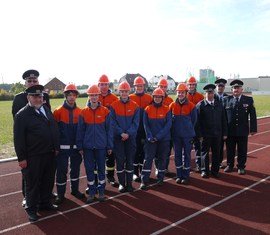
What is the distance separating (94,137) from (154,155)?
1.70 meters

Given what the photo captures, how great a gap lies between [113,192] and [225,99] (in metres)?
3.92

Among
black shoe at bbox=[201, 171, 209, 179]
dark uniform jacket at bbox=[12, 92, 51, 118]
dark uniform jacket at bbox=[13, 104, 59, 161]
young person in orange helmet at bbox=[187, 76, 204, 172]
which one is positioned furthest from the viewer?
young person in orange helmet at bbox=[187, 76, 204, 172]

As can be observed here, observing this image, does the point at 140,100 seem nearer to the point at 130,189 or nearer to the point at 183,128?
the point at 183,128

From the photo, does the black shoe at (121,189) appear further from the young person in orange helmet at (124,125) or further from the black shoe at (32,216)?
the black shoe at (32,216)

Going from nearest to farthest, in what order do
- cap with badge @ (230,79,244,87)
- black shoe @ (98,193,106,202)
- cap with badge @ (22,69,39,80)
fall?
cap with badge @ (22,69,39,80)
black shoe @ (98,193,106,202)
cap with badge @ (230,79,244,87)

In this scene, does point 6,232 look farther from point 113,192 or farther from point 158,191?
point 158,191

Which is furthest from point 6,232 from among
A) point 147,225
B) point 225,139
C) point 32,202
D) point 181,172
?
point 225,139

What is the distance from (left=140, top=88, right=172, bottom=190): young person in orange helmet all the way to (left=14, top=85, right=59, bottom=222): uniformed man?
227cm

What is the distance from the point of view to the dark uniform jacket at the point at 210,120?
7.61 meters

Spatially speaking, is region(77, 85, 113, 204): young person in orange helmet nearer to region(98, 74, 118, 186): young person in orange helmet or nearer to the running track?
the running track

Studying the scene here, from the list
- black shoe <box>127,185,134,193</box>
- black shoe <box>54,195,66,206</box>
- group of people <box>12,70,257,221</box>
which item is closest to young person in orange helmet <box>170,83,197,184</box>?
group of people <box>12,70,257,221</box>

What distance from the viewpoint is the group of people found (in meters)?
5.36

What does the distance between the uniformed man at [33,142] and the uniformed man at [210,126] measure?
12.5 ft

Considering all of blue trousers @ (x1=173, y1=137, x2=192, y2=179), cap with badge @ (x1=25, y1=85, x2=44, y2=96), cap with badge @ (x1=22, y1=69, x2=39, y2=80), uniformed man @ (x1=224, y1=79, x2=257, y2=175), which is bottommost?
blue trousers @ (x1=173, y1=137, x2=192, y2=179)
